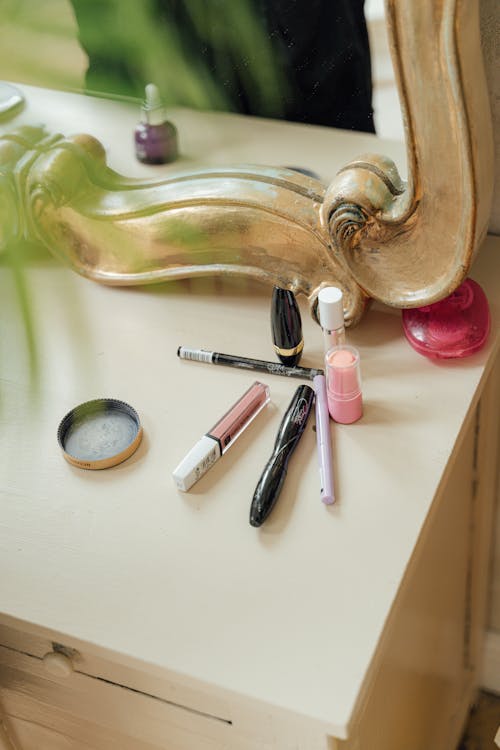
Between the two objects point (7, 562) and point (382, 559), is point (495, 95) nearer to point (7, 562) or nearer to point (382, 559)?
point (382, 559)

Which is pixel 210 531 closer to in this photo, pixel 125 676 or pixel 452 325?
pixel 125 676

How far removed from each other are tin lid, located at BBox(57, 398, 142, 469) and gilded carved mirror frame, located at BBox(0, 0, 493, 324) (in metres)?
0.15

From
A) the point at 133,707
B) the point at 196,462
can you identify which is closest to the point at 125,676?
the point at 133,707

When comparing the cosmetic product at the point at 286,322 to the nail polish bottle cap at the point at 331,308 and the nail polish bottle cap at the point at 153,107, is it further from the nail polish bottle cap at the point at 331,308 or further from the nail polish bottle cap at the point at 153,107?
the nail polish bottle cap at the point at 153,107

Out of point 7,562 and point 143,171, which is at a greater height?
point 143,171

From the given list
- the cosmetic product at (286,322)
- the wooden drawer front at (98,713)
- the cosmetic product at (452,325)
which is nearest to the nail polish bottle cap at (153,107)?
the cosmetic product at (286,322)

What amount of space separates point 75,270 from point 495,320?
0.38 metres

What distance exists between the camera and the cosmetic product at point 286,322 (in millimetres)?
681

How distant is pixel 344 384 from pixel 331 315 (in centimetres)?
6

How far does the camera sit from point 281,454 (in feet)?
2.06

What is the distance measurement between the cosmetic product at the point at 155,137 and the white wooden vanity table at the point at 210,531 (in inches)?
0.4

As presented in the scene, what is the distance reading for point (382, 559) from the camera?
56 centimetres

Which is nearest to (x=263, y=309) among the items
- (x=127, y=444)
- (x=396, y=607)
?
(x=127, y=444)

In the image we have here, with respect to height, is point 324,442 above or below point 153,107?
below
